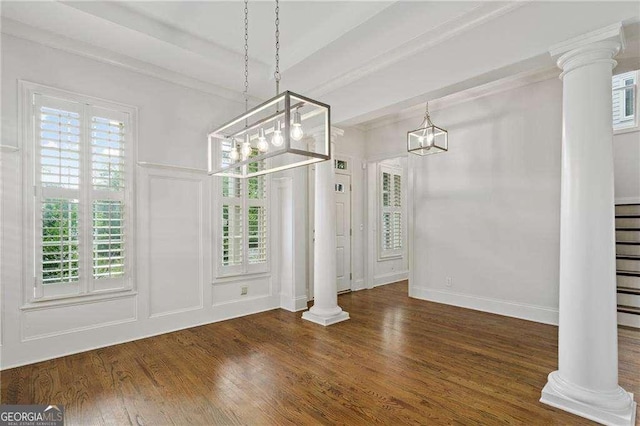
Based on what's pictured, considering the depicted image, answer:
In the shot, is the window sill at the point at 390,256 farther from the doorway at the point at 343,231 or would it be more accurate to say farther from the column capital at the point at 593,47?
the column capital at the point at 593,47

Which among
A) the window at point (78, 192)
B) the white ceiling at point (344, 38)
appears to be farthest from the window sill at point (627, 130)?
the window at point (78, 192)

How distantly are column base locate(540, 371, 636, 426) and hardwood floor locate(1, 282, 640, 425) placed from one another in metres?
0.09

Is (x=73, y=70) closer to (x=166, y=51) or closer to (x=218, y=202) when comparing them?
(x=166, y=51)

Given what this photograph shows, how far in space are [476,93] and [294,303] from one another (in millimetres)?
4149

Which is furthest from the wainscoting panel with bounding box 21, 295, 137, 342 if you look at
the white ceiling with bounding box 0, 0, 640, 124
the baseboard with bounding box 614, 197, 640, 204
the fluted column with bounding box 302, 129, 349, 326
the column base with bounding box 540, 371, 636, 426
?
the baseboard with bounding box 614, 197, 640, 204

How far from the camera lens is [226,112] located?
4469 mm

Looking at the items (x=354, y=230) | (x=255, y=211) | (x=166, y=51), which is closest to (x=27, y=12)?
(x=166, y=51)

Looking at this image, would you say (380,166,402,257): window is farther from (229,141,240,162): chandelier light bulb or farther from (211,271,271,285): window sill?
(229,141,240,162): chandelier light bulb

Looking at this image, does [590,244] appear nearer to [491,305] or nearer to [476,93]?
[491,305]

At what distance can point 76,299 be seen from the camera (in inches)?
129

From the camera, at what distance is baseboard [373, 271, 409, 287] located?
6.53m

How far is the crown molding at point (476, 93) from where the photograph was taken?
4.15m

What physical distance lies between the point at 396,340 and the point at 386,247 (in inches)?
128

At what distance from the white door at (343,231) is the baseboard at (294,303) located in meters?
1.16
